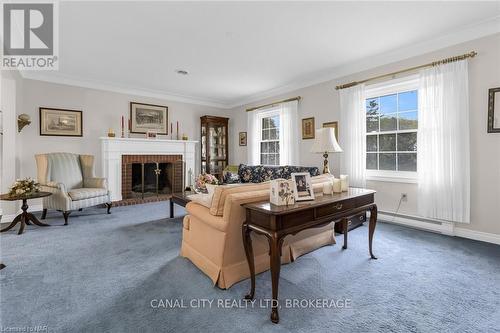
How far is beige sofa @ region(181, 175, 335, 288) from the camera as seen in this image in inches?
76.0

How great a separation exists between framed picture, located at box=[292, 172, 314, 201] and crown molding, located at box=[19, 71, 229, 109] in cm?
489

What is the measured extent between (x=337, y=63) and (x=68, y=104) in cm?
513

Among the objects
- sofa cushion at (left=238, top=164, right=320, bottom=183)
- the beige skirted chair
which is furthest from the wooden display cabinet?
the beige skirted chair

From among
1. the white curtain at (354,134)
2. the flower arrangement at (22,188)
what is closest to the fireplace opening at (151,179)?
the flower arrangement at (22,188)

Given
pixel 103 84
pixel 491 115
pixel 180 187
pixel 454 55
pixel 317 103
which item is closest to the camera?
pixel 491 115

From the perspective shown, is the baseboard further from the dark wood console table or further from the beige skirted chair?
the beige skirted chair

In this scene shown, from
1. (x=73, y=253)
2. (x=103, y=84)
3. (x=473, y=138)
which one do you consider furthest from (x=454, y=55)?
(x=103, y=84)

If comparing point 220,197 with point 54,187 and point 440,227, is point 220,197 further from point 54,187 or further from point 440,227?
point 54,187

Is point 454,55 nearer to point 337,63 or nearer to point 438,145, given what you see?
point 438,145

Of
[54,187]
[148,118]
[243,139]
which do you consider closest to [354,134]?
[243,139]

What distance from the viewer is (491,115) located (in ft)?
9.20

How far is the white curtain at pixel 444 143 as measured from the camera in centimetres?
297

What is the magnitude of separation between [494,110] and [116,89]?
630 cm

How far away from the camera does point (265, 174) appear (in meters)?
5.00
